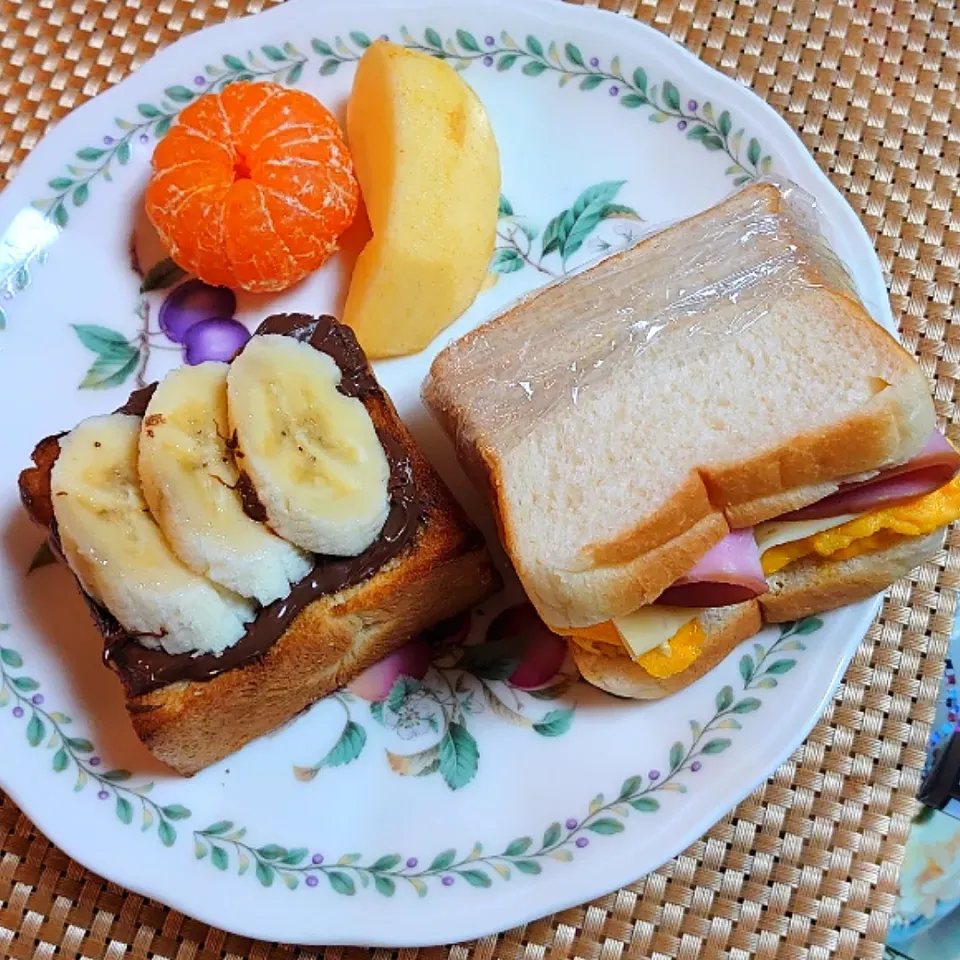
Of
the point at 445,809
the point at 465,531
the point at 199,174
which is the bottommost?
the point at 445,809

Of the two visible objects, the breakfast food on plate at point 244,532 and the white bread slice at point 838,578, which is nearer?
the breakfast food on plate at point 244,532

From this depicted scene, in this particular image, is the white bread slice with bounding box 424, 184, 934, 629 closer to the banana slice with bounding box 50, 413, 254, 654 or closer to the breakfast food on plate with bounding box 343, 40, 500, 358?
the breakfast food on plate with bounding box 343, 40, 500, 358

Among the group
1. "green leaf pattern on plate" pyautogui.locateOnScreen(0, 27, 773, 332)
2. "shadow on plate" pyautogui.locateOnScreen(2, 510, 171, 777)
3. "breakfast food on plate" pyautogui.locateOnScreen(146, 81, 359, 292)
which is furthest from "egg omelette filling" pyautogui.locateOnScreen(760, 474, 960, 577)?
"shadow on plate" pyautogui.locateOnScreen(2, 510, 171, 777)

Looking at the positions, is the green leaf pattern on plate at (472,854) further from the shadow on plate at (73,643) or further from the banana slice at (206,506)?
the banana slice at (206,506)

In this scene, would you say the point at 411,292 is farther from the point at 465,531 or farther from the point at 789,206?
the point at 789,206

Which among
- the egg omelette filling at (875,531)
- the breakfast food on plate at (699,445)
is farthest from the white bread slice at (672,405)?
the egg omelette filling at (875,531)

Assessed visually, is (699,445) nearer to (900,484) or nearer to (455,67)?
(900,484)

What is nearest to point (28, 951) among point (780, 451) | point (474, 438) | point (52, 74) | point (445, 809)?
point (445, 809)
